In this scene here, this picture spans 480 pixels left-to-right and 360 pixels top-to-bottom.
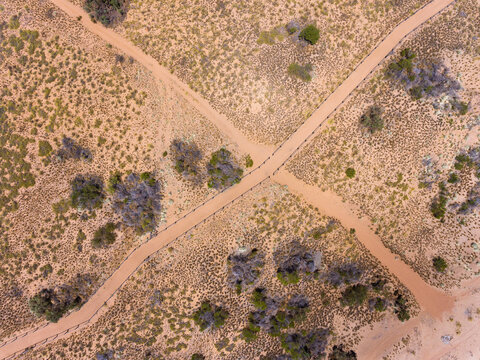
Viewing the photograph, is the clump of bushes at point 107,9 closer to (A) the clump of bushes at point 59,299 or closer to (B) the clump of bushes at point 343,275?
(A) the clump of bushes at point 59,299

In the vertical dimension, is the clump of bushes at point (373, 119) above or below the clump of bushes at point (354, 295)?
above

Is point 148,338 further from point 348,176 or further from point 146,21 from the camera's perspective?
point 146,21

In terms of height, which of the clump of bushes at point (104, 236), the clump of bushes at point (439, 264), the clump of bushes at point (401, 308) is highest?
the clump of bushes at point (104, 236)

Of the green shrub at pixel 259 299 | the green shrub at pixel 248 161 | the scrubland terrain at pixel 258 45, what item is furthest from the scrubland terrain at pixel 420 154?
the green shrub at pixel 259 299

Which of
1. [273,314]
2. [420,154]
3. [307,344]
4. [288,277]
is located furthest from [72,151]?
[420,154]

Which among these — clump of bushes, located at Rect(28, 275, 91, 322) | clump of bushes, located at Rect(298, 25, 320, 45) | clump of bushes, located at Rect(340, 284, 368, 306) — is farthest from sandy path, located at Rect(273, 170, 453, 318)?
clump of bushes, located at Rect(28, 275, 91, 322)

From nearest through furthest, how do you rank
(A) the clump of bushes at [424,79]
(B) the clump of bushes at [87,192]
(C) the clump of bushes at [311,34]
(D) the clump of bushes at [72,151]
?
1. (C) the clump of bushes at [311,34]
2. (B) the clump of bushes at [87,192]
3. (D) the clump of bushes at [72,151]
4. (A) the clump of bushes at [424,79]
